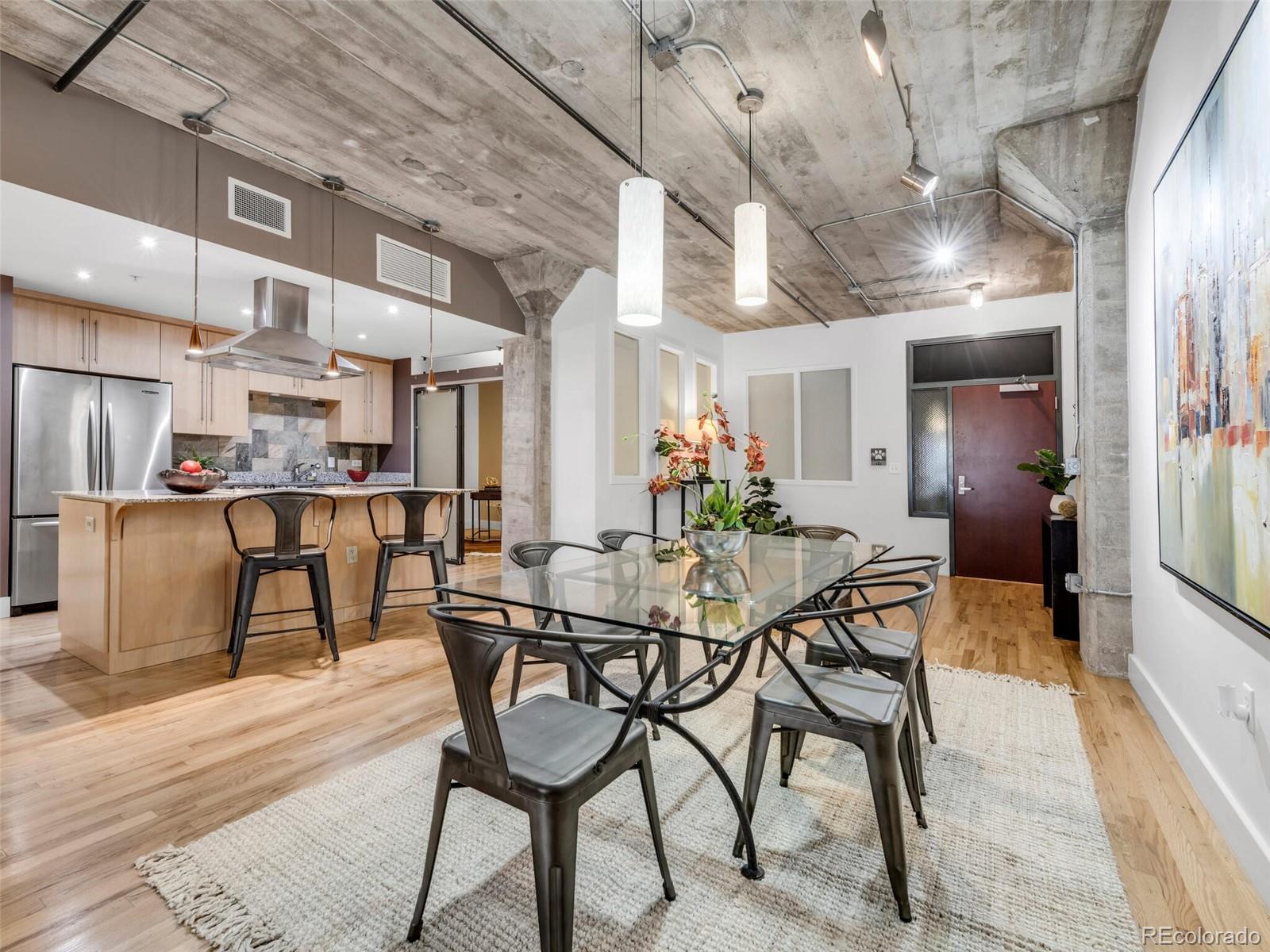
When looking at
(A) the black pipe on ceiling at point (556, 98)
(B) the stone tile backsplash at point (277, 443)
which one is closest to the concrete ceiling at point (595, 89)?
(A) the black pipe on ceiling at point (556, 98)

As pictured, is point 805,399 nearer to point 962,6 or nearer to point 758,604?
point 962,6

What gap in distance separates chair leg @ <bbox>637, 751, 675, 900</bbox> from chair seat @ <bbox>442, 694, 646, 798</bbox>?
0.25 ft

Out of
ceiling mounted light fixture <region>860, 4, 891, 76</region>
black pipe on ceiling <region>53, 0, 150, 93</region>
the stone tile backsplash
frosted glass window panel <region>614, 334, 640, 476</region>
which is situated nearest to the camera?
ceiling mounted light fixture <region>860, 4, 891, 76</region>

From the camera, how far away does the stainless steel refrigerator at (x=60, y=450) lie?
4.26 metres

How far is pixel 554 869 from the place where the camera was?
120cm

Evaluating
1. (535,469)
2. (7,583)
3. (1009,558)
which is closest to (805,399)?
(1009,558)

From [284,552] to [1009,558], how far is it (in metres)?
6.35

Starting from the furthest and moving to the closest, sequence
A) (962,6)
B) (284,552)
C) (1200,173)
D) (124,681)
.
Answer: (284,552) < (124,681) < (962,6) < (1200,173)

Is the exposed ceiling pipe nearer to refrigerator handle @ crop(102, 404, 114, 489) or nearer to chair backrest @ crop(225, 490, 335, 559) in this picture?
chair backrest @ crop(225, 490, 335, 559)

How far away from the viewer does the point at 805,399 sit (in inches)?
288

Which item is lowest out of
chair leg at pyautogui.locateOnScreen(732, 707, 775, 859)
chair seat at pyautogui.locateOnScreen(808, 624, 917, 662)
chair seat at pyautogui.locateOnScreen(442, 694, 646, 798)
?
chair leg at pyautogui.locateOnScreen(732, 707, 775, 859)

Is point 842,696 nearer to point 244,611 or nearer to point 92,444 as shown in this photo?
point 244,611

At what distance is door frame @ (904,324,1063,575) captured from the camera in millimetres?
5977

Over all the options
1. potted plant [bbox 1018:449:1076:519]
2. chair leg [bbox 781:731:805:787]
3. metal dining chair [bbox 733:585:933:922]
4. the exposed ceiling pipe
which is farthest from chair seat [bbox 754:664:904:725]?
the exposed ceiling pipe
